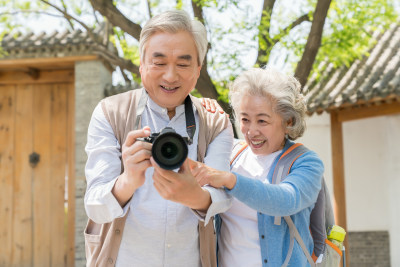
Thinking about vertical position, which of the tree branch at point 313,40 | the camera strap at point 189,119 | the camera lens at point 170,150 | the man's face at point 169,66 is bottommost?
the camera lens at point 170,150

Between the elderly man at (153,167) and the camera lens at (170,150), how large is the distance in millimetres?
168

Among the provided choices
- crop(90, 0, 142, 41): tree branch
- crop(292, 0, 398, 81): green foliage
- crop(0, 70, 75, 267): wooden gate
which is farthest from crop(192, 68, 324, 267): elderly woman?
crop(0, 70, 75, 267): wooden gate

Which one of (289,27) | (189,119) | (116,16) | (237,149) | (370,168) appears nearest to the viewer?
(189,119)

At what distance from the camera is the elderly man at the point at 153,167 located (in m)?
1.88

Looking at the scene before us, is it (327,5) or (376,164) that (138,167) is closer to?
(327,5)

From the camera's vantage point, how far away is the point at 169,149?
1671mm

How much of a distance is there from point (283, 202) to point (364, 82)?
692cm

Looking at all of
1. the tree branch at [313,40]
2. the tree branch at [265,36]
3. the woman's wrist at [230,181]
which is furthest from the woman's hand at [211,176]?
the tree branch at [313,40]

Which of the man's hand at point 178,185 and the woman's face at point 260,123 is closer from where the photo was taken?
the man's hand at point 178,185

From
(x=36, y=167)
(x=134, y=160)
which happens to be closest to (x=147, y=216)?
(x=134, y=160)

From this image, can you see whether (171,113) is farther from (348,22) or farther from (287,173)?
(348,22)

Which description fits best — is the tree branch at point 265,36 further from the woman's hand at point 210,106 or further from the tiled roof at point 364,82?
the tiled roof at point 364,82

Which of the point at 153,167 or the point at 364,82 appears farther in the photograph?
the point at 364,82

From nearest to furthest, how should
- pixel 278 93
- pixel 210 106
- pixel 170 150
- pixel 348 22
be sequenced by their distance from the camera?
pixel 170 150 < pixel 210 106 < pixel 278 93 < pixel 348 22
